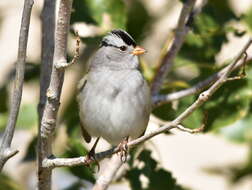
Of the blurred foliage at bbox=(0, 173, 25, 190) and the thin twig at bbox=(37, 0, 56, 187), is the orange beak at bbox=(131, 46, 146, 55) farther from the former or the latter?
the blurred foliage at bbox=(0, 173, 25, 190)

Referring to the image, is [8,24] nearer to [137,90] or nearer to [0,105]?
[0,105]

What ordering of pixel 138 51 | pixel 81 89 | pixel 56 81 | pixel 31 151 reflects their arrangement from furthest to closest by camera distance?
1. pixel 31 151
2. pixel 138 51
3. pixel 81 89
4. pixel 56 81

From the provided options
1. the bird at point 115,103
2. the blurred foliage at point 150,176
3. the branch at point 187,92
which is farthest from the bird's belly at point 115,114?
the blurred foliage at point 150,176

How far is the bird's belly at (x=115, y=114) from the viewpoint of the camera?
278 centimetres

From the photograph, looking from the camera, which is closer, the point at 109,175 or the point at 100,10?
the point at 109,175

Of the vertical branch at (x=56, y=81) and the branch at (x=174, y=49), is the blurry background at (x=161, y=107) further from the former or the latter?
the vertical branch at (x=56, y=81)

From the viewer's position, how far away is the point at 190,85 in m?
3.06

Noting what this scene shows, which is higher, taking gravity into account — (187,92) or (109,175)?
(187,92)

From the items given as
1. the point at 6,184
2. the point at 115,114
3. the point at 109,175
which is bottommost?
the point at 6,184

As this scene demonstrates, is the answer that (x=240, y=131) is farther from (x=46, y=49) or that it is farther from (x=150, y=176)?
(x=46, y=49)

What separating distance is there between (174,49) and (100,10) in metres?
0.36

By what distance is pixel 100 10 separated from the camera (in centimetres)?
303

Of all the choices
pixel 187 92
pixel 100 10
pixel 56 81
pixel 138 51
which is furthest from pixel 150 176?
pixel 56 81

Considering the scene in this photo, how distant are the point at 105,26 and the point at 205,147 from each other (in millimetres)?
3181
